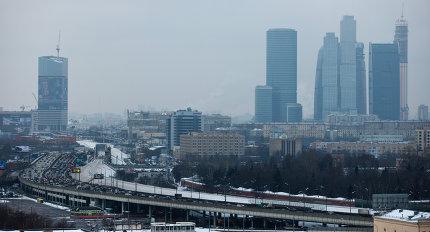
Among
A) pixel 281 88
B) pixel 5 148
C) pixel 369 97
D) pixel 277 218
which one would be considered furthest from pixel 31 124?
pixel 277 218

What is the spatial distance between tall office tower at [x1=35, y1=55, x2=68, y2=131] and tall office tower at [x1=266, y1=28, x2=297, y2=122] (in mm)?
17313

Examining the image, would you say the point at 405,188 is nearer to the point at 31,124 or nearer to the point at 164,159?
the point at 164,159

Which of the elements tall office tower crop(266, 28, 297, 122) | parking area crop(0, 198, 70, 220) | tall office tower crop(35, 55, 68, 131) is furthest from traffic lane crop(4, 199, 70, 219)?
tall office tower crop(266, 28, 297, 122)

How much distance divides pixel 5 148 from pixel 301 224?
119 feet

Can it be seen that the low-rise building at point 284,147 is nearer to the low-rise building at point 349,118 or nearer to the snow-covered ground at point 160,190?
the snow-covered ground at point 160,190

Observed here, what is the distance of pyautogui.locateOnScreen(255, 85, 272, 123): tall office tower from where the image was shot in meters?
101

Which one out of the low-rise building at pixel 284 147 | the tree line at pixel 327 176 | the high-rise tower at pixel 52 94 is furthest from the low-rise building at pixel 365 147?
the high-rise tower at pixel 52 94

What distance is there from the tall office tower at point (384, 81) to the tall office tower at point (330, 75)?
656 cm

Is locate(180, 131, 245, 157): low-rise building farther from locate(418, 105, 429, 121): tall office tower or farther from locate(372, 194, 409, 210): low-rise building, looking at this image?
locate(372, 194, 409, 210): low-rise building

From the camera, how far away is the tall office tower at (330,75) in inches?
4301

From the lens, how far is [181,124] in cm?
6838

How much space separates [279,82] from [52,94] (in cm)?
1912

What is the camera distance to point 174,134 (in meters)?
68.0

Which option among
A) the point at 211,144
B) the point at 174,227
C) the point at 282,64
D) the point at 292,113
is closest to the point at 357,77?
the point at 282,64
